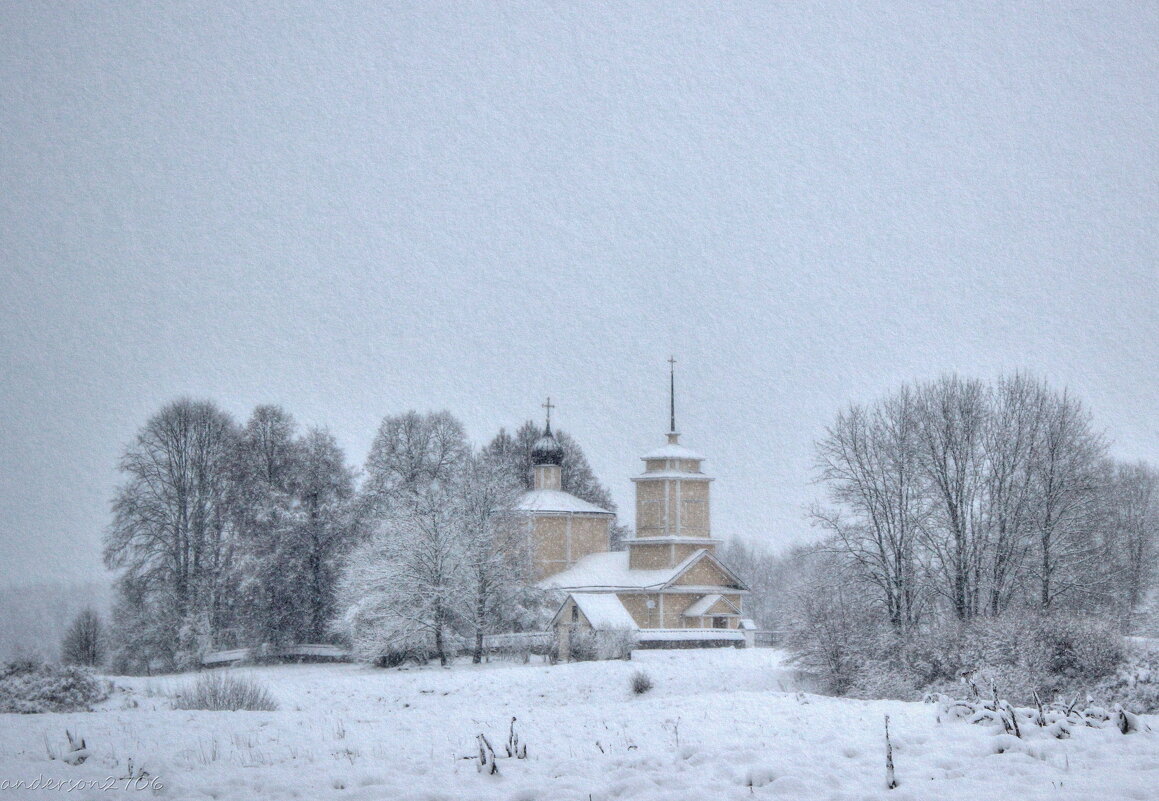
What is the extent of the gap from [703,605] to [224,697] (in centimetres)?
2731

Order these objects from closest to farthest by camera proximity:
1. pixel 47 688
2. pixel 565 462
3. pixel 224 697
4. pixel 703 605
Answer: pixel 224 697
pixel 47 688
pixel 703 605
pixel 565 462

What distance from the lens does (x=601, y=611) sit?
37.1 m

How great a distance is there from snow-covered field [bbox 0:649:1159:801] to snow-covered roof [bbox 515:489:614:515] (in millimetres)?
30103

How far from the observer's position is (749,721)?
1416 centimetres

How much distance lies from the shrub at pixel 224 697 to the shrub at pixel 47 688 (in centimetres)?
292

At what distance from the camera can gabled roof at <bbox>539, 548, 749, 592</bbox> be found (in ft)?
143

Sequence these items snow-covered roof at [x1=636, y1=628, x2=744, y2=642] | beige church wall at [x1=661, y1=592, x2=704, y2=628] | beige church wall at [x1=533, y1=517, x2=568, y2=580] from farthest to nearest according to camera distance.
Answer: beige church wall at [x1=533, y1=517, x2=568, y2=580], beige church wall at [x1=661, y1=592, x2=704, y2=628], snow-covered roof at [x1=636, y1=628, x2=744, y2=642]

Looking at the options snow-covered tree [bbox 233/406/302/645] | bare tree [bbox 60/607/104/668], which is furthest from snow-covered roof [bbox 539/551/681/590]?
bare tree [bbox 60/607/104/668]

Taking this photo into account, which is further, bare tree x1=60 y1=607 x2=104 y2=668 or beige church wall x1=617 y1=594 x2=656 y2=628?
beige church wall x1=617 y1=594 x2=656 y2=628

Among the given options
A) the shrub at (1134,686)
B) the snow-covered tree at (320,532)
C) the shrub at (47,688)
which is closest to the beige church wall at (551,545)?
the snow-covered tree at (320,532)

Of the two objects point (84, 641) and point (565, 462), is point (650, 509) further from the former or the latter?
point (84, 641)

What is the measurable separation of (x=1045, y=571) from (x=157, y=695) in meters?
24.5

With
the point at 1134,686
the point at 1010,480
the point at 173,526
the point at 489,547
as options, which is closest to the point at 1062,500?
the point at 1010,480

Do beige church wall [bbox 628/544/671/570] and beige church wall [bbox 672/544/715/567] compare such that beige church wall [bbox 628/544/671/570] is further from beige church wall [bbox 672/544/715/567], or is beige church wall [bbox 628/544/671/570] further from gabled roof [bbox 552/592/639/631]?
gabled roof [bbox 552/592/639/631]
